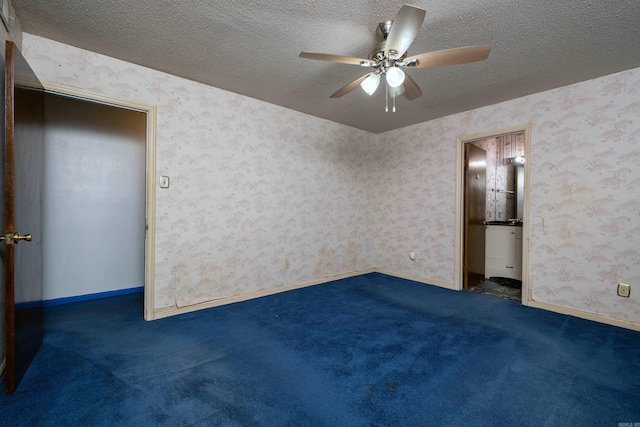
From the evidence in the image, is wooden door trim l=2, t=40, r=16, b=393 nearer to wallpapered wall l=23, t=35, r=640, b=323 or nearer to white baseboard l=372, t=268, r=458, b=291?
wallpapered wall l=23, t=35, r=640, b=323

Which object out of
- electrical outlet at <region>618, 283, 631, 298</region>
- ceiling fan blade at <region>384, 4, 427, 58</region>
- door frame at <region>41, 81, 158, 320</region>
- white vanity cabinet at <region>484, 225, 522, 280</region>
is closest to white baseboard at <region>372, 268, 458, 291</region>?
white vanity cabinet at <region>484, 225, 522, 280</region>

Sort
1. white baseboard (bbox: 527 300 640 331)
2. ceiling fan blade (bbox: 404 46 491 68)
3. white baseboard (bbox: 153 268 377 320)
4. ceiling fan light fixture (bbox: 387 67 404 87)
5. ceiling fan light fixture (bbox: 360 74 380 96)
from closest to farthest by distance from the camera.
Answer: ceiling fan blade (bbox: 404 46 491 68) → ceiling fan light fixture (bbox: 387 67 404 87) → ceiling fan light fixture (bbox: 360 74 380 96) → white baseboard (bbox: 527 300 640 331) → white baseboard (bbox: 153 268 377 320)

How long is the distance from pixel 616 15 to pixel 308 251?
350 cm

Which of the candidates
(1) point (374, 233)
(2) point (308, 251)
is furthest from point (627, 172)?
(2) point (308, 251)

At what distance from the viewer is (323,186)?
407 centimetres

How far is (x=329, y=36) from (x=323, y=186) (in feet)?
7.28

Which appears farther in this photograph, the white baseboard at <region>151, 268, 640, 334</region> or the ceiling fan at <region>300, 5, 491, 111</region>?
the white baseboard at <region>151, 268, 640, 334</region>

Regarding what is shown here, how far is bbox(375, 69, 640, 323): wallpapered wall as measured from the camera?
251cm

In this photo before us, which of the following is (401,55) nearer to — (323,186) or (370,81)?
(370,81)

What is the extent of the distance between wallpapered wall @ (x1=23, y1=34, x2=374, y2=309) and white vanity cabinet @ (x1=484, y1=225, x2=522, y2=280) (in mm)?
2234

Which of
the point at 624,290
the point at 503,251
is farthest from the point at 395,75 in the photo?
the point at 503,251

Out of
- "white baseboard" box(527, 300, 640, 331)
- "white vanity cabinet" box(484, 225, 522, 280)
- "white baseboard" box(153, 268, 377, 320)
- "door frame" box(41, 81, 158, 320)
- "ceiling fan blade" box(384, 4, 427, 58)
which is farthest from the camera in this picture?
"white vanity cabinet" box(484, 225, 522, 280)

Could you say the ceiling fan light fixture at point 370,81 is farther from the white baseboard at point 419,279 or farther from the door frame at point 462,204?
the white baseboard at point 419,279

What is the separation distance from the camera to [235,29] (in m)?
2.00
